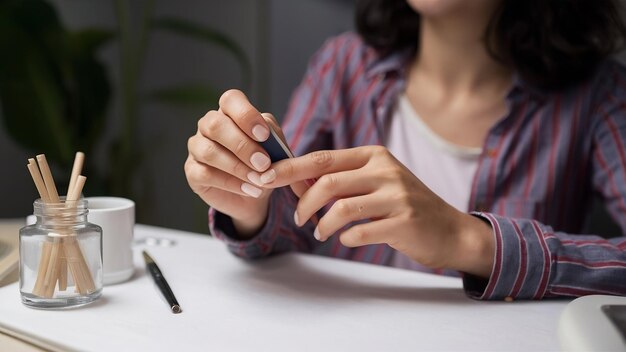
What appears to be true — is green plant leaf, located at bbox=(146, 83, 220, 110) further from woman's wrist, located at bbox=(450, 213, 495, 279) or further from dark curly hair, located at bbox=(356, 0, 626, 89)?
woman's wrist, located at bbox=(450, 213, 495, 279)

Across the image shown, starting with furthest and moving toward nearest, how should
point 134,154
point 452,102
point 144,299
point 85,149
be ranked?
point 134,154 < point 85,149 < point 452,102 < point 144,299

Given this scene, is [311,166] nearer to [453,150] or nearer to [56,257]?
[56,257]

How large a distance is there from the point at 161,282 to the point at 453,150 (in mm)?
514

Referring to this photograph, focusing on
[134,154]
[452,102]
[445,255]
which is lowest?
[134,154]

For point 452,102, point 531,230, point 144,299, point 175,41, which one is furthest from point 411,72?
point 175,41

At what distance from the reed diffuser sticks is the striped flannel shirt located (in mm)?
205

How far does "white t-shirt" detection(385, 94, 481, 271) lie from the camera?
3.19ft

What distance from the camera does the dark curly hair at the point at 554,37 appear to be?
958 millimetres

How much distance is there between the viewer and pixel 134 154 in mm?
1624

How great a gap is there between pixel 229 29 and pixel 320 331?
1.23 metres

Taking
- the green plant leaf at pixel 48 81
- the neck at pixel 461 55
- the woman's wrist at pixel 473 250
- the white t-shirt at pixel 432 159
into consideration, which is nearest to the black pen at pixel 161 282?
the woman's wrist at pixel 473 250

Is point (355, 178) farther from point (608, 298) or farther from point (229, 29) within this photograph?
point (229, 29)

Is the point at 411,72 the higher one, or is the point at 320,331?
the point at 411,72

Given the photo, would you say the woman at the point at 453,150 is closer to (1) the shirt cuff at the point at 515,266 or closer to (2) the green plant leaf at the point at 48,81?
(1) the shirt cuff at the point at 515,266
